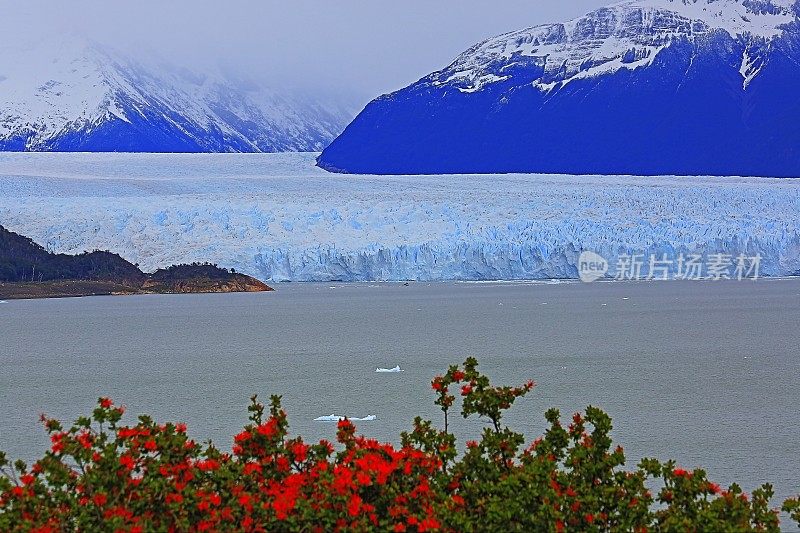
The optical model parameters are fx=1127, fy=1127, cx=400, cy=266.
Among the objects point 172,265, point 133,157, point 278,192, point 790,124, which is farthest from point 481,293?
point 790,124

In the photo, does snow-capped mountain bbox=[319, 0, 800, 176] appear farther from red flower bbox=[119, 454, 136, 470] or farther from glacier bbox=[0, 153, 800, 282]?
red flower bbox=[119, 454, 136, 470]

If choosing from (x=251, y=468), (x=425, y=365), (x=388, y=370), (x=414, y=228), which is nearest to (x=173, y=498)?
(x=251, y=468)

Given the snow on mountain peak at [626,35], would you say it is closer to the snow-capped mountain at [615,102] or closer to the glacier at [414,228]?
the snow-capped mountain at [615,102]

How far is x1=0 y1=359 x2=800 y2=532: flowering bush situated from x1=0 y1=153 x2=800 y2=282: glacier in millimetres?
18266

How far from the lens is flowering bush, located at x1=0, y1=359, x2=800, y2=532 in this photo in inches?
117

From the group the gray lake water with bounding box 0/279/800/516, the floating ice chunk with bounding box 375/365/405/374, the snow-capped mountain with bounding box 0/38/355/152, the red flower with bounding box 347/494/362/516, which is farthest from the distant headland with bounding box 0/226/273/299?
the snow-capped mountain with bounding box 0/38/355/152

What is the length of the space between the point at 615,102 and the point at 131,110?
204 feet

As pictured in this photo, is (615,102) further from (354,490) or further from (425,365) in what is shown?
(354,490)

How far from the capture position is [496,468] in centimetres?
344

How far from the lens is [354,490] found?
9.96 ft

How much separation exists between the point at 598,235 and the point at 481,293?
612cm

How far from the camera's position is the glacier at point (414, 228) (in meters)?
21.9

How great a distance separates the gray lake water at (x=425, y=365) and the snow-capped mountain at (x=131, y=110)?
53.9 m

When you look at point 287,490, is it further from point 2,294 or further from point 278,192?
point 2,294
